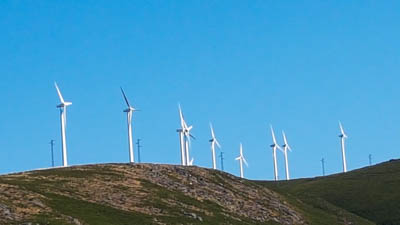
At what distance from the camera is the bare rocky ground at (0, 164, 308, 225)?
79.4 m

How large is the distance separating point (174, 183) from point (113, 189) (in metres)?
15.0

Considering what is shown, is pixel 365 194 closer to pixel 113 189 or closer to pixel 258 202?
pixel 258 202

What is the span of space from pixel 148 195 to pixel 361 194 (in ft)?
205

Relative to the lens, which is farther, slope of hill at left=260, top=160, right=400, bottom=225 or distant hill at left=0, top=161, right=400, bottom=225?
slope of hill at left=260, top=160, right=400, bottom=225

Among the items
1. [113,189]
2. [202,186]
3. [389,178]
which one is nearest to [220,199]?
[202,186]

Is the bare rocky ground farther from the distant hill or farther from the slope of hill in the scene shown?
the slope of hill

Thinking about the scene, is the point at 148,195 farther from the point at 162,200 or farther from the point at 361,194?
the point at 361,194

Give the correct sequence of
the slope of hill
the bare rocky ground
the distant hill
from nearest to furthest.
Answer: the bare rocky ground, the distant hill, the slope of hill

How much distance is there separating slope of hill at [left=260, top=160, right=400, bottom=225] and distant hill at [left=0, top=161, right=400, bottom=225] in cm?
19

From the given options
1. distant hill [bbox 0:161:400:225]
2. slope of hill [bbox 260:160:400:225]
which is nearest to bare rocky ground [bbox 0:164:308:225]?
distant hill [bbox 0:161:400:225]

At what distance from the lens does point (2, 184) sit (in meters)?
86.5

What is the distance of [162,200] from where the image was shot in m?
95.9

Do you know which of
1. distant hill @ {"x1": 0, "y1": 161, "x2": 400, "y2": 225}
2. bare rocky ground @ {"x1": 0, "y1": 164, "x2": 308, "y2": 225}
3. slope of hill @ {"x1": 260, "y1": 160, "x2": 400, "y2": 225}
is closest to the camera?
bare rocky ground @ {"x1": 0, "y1": 164, "x2": 308, "y2": 225}

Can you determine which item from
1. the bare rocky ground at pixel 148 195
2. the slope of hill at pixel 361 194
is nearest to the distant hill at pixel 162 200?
the bare rocky ground at pixel 148 195
